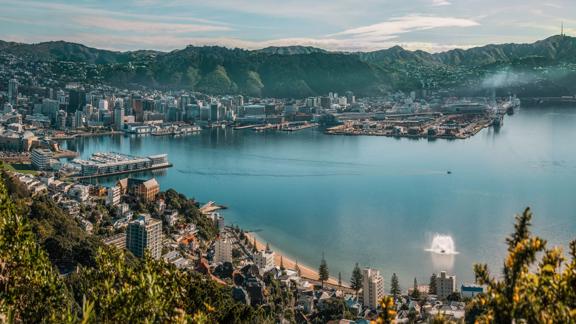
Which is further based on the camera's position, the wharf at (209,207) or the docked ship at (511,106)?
the docked ship at (511,106)

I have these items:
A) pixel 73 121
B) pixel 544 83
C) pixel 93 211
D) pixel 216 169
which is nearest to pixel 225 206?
pixel 93 211

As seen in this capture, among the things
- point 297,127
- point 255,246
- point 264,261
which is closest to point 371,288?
point 264,261

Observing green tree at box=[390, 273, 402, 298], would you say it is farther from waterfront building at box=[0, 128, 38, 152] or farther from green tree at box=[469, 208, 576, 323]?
waterfront building at box=[0, 128, 38, 152]

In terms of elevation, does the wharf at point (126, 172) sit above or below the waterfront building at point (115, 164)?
below

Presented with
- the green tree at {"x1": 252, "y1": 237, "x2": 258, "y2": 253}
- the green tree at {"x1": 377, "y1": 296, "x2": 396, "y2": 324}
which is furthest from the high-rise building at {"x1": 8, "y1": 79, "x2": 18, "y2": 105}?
the green tree at {"x1": 377, "y1": 296, "x2": 396, "y2": 324}

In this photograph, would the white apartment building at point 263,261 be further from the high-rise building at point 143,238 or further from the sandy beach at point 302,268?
the high-rise building at point 143,238

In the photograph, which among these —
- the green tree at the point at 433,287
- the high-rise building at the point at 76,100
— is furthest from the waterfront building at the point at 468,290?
the high-rise building at the point at 76,100

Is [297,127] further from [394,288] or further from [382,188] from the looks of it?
[394,288]
